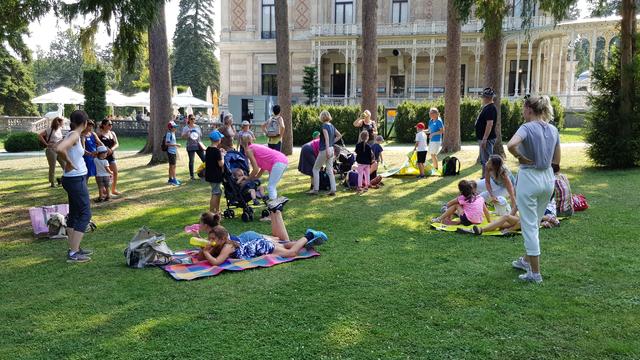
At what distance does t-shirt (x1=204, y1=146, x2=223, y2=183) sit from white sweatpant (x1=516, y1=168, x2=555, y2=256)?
4.78m

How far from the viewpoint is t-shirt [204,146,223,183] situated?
8555 mm

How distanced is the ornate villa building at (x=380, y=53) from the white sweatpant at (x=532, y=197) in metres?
28.7

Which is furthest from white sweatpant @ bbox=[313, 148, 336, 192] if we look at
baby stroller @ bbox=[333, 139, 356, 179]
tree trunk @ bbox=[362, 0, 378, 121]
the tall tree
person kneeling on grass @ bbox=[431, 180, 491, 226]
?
the tall tree

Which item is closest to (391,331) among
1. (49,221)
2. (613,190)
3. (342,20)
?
(49,221)

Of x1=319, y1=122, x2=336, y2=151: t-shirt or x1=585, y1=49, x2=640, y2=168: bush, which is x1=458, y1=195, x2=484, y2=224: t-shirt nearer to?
x1=319, y1=122, x2=336, y2=151: t-shirt

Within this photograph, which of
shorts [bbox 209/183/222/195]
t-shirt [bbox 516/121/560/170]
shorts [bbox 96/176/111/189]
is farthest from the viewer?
shorts [bbox 96/176/111/189]

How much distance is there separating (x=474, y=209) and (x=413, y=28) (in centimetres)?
2967

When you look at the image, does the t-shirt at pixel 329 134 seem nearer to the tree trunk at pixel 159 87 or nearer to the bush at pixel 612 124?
the bush at pixel 612 124

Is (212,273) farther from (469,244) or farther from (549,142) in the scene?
(549,142)

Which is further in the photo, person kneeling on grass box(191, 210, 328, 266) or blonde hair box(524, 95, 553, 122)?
person kneeling on grass box(191, 210, 328, 266)

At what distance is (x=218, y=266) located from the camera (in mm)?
6203

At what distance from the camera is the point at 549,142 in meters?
5.29

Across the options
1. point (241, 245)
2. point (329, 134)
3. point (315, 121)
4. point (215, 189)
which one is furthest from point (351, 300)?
point (315, 121)

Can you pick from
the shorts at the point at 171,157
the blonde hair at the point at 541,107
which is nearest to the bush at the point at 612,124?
the blonde hair at the point at 541,107
